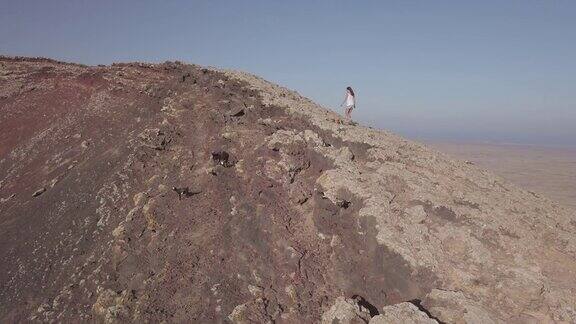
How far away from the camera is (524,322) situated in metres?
4.78

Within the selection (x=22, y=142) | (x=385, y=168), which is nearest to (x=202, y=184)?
(x=385, y=168)

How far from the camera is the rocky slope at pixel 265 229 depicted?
5.29 metres

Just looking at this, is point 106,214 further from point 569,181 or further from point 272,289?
point 569,181

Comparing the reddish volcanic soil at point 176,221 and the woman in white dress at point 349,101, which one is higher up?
the woman in white dress at point 349,101

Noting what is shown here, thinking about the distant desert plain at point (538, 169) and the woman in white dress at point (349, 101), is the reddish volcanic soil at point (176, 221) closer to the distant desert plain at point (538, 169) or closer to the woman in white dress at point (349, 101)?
the woman in white dress at point (349, 101)

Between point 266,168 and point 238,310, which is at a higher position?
point 266,168

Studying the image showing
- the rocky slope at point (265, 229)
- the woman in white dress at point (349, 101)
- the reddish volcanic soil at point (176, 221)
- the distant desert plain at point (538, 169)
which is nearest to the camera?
the rocky slope at point (265, 229)

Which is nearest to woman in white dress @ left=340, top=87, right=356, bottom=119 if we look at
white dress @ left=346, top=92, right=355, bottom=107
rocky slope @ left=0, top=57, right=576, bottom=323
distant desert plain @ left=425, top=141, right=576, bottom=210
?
white dress @ left=346, top=92, right=355, bottom=107

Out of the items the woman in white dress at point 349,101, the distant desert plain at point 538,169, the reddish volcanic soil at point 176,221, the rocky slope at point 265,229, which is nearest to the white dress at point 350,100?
the woman in white dress at point 349,101

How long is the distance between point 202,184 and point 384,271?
344cm

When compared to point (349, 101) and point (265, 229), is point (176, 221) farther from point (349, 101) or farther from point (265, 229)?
point (349, 101)

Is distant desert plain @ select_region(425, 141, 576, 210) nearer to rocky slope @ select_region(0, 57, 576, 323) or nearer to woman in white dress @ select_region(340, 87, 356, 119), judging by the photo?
woman in white dress @ select_region(340, 87, 356, 119)

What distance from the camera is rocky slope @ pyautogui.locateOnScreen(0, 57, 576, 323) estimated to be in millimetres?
5285

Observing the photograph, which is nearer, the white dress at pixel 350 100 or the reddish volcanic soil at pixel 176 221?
the reddish volcanic soil at pixel 176 221
